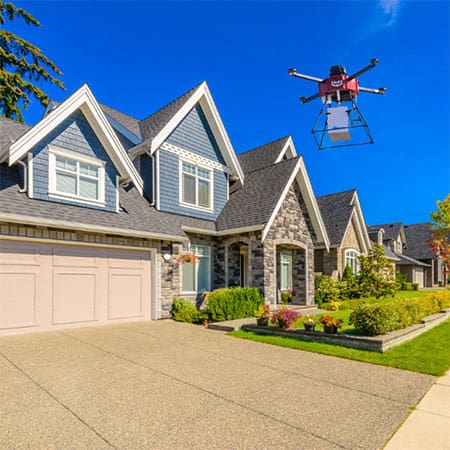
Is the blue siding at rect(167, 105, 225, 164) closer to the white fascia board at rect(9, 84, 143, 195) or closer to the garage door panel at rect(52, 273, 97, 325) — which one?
the white fascia board at rect(9, 84, 143, 195)

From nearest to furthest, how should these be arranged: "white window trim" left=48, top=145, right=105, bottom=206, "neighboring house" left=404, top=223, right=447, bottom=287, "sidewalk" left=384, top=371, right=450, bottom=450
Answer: "sidewalk" left=384, top=371, right=450, bottom=450 < "white window trim" left=48, top=145, right=105, bottom=206 < "neighboring house" left=404, top=223, right=447, bottom=287

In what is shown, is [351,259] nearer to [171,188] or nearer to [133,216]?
[171,188]

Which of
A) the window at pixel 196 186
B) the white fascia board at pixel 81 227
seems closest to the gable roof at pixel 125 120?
the window at pixel 196 186

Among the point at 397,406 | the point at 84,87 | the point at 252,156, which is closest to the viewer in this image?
the point at 397,406

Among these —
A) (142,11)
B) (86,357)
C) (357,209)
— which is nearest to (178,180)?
(142,11)

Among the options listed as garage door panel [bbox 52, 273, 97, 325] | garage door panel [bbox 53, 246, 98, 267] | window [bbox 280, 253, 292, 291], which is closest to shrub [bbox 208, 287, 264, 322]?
garage door panel [bbox 52, 273, 97, 325]

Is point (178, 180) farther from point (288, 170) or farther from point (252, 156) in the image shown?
point (252, 156)

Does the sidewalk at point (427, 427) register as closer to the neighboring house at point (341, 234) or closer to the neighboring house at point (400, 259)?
the neighboring house at point (341, 234)
